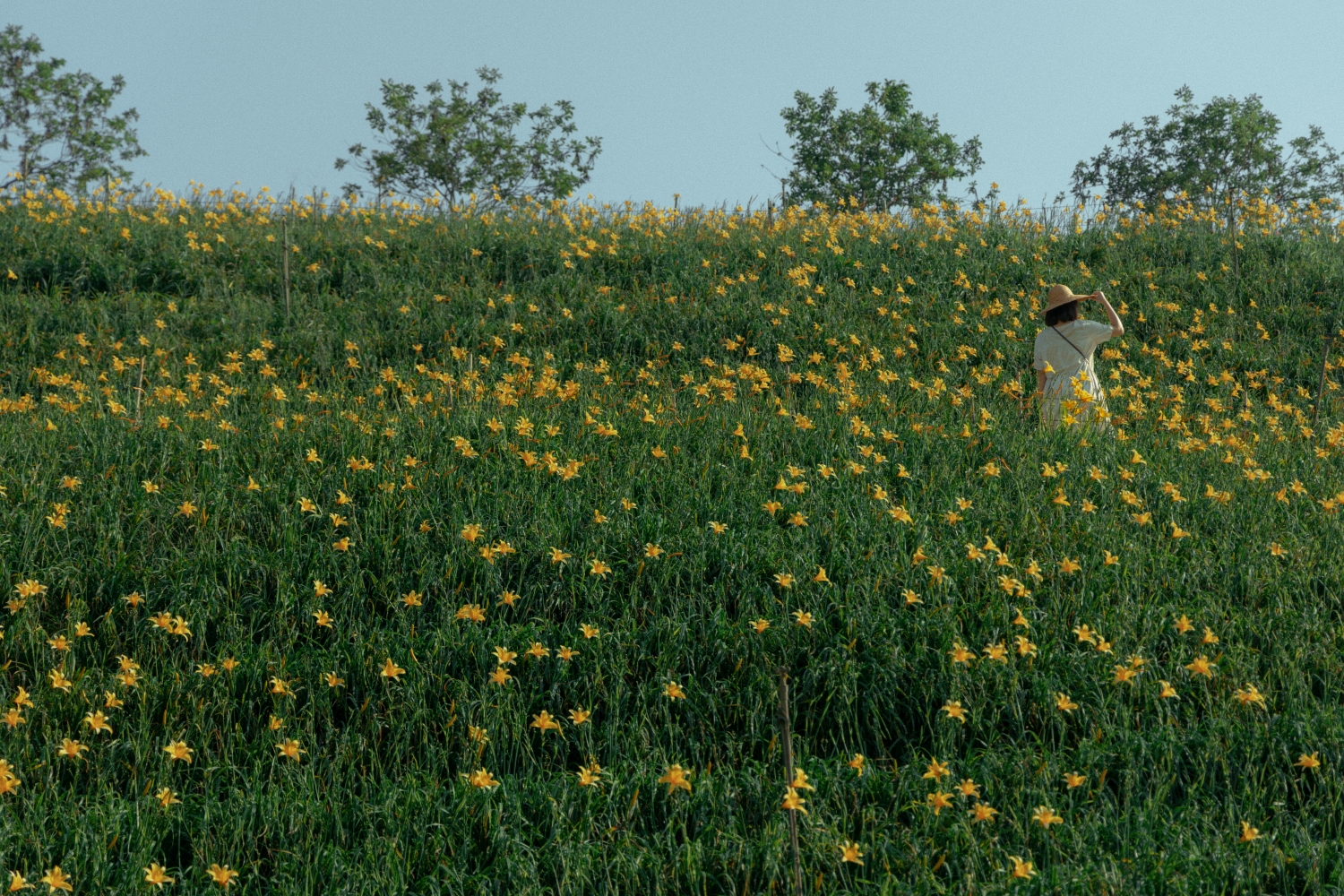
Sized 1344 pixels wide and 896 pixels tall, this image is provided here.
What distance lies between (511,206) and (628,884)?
10.7m

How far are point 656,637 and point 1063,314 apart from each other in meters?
4.63

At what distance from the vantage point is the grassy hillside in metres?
3.10

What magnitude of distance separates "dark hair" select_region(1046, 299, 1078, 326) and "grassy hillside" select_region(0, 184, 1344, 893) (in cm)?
58

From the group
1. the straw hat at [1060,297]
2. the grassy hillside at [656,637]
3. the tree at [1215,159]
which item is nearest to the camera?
the grassy hillside at [656,637]

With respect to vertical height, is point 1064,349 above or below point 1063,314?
below

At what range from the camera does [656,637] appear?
405 centimetres

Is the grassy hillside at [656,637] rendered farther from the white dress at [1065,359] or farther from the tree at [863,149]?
the tree at [863,149]

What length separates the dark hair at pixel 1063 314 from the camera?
7082mm

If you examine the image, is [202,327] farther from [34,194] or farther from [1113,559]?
[1113,559]

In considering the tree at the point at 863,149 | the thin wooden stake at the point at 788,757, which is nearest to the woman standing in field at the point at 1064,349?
the thin wooden stake at the point at 788,757

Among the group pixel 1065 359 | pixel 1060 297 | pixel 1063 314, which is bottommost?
pixel 1065 359

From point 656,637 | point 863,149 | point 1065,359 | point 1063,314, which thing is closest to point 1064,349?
point 1065,359

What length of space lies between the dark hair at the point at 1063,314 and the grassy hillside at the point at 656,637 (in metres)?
0.58

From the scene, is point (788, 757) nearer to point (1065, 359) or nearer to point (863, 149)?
point (1065, 359)
